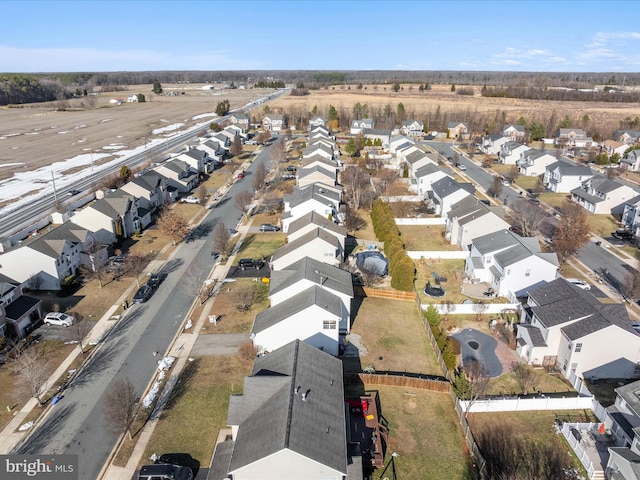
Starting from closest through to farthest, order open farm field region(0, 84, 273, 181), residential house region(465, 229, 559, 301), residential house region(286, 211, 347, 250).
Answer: residential house region(465, 229, 559, 301), residential house region(286, 211, 347, 250), open farm field region(0, 84, 273, 181)

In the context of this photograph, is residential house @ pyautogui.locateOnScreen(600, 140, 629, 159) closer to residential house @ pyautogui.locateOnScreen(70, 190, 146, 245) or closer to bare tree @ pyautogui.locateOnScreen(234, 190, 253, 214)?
bare tree @ pyautogui.locateOnScreen(234, 190, 253, 214)

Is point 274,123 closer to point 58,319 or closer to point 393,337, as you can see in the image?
point 58,319

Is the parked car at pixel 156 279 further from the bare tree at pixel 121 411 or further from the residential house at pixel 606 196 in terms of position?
the residential house at pixel 606 196

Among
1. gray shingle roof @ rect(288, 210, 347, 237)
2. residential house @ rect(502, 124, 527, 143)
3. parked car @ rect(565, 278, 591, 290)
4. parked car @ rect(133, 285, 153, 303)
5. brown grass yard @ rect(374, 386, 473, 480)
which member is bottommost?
brown grass yard @ rect(374, 386, 473, 480)

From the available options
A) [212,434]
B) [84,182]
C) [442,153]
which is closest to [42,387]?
[212,434]

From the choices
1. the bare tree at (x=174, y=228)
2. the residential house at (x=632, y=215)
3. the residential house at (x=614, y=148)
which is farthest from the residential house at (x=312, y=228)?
the residential house at (x=614, y=148)

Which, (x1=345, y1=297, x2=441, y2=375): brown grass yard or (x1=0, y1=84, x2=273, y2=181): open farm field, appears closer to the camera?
(x1=345, y1=297, x2=441, y2=375): brown grass yard

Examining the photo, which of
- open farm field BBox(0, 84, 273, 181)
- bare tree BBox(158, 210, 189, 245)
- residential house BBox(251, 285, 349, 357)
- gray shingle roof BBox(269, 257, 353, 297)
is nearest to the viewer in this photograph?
residential house BBox(251, 285, 349, 357)

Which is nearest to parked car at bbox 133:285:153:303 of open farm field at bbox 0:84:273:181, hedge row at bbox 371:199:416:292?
hedge row at bbox 371:199:416:292
